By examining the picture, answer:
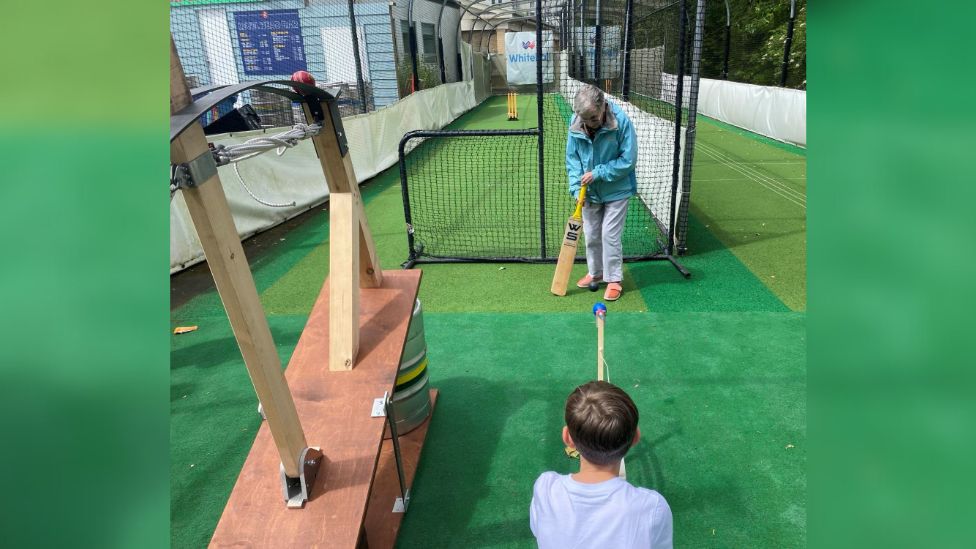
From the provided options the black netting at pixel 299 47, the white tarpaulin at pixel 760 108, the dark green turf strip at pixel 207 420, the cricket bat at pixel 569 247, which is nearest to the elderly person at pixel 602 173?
the cricket bat at pixel 569 247

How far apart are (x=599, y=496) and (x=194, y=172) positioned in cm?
130

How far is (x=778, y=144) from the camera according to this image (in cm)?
1249

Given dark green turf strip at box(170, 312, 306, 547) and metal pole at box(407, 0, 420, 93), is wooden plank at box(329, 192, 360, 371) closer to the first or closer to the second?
dark green turf strip at box(170, 312, 306, 547)

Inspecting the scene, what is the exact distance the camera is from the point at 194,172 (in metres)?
1.34

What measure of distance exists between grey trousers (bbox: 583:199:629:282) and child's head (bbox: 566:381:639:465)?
354 centimetres

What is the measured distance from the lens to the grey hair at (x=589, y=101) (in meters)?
4.54

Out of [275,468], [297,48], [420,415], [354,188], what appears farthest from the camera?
[297,48]

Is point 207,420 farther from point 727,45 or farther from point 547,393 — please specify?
point 727,45

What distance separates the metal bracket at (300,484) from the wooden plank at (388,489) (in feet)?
1.71

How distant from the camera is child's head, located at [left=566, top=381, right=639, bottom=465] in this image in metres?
1.68

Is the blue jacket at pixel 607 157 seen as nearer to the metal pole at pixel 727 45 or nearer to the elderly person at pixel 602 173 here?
the elderly person at pixel 602 173
